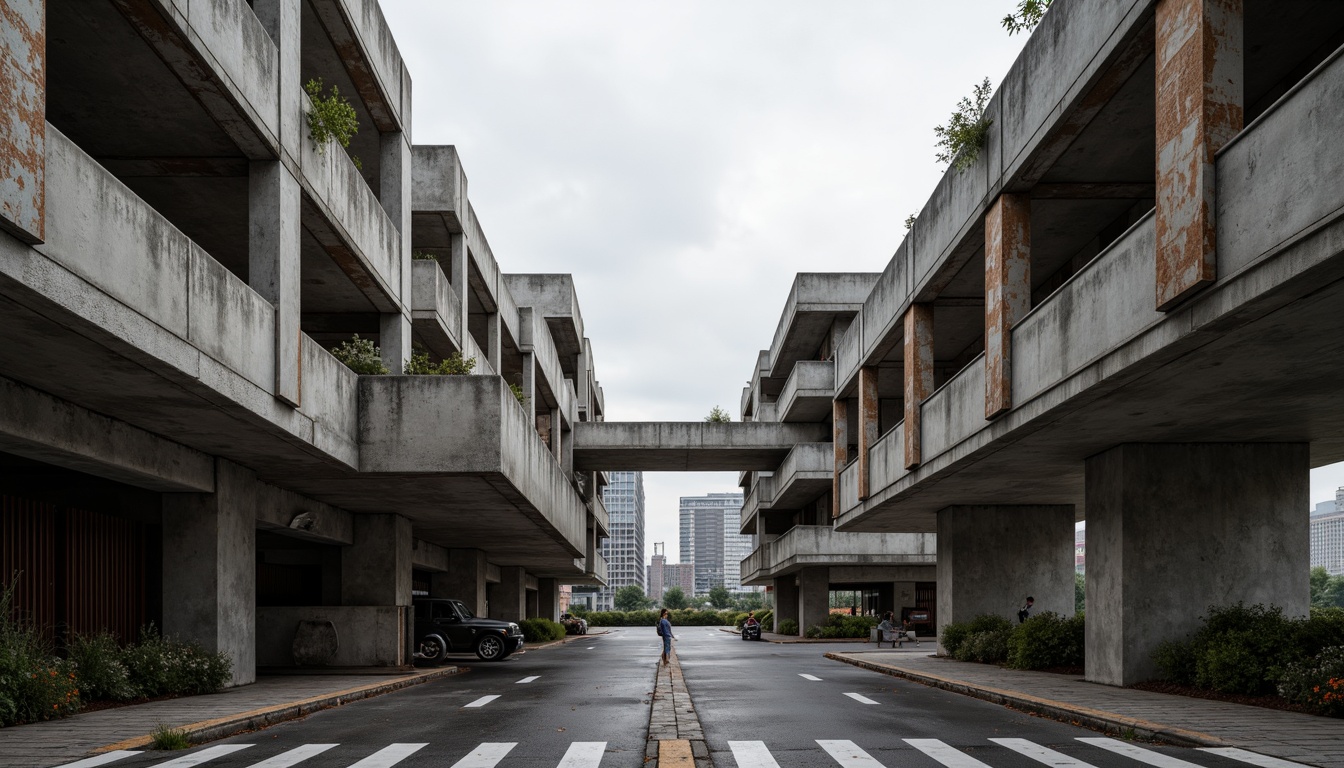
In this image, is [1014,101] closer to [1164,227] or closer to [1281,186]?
[1164,227]

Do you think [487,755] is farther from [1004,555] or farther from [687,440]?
[687,440]

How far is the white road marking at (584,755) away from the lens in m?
10.0

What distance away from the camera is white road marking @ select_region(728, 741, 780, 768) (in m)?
9.97

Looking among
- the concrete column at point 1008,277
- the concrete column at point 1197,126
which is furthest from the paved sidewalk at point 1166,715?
the concrete column at point 1008,277

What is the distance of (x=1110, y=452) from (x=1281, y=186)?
30.6 ft

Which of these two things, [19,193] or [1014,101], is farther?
[1014,101]

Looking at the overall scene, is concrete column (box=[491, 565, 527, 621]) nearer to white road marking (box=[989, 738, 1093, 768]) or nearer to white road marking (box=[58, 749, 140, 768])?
white road marking (box=[58, 749, 140, 768])

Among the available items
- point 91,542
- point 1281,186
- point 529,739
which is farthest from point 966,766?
point 91,542

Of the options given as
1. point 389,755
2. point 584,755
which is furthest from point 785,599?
point 389,755

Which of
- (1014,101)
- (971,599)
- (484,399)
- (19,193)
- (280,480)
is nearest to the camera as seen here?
(19,193)

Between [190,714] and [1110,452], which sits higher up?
[1110,452]

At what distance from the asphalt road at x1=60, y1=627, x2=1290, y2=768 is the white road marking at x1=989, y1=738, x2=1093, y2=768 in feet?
0.05

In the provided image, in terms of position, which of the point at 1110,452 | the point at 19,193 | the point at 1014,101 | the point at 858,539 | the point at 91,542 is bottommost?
the point at 858,539

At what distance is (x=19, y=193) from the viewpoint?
904cm
